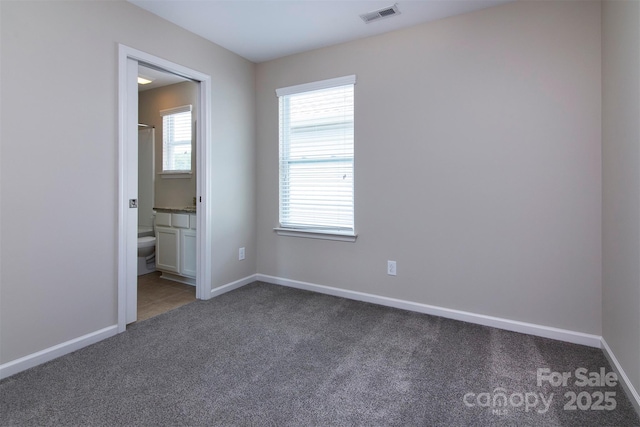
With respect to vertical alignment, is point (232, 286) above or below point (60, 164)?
below

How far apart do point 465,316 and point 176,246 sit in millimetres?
3114

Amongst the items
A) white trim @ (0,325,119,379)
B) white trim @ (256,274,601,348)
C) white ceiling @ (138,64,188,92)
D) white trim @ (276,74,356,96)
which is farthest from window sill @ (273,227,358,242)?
white ceiling @ (138,64,188,92)

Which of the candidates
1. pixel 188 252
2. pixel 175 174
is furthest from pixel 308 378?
pixel 175 174

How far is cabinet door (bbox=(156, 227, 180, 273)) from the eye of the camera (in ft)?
12.3

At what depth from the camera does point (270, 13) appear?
255cm

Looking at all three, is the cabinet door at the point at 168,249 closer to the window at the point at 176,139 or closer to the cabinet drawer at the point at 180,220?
the cabinet drawer at the point at 180,220

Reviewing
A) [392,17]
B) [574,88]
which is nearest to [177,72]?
[392,17]

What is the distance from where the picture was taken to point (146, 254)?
13.4 ft

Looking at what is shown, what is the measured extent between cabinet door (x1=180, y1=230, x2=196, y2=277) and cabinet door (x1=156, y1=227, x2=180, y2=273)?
0.08 meters

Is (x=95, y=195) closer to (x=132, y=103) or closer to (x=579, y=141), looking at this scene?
(x=132, y=103)

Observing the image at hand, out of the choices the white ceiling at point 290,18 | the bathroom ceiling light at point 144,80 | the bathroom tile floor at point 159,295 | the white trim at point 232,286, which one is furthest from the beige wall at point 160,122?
the white trim at point 232,286

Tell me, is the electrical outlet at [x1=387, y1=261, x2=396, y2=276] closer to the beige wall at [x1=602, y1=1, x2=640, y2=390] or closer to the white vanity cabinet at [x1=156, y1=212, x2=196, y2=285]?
the beige wall at [x1=602, y1=1, x2=640, y2=390]

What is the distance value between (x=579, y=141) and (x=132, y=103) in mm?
3237

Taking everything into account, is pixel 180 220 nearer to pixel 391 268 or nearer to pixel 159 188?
pixel 159 188
